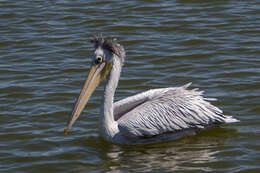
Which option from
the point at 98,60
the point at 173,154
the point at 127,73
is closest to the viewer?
the point at 173,154

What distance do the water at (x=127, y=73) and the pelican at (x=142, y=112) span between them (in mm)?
176

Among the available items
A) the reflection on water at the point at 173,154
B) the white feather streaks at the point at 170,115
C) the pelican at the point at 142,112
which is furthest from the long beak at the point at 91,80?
the reflection on water at the point at 173,154

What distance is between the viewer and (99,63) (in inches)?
310

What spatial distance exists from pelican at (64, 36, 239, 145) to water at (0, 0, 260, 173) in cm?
18

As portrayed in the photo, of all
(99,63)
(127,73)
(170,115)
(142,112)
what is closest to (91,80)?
(99,63)

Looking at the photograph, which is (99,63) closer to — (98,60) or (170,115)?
(98,60)

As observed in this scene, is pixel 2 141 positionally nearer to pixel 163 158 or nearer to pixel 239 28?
pixel 163 158

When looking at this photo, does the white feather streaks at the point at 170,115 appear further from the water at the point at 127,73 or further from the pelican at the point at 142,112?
the water at the point at 127,73

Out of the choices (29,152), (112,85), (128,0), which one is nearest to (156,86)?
(112,85)

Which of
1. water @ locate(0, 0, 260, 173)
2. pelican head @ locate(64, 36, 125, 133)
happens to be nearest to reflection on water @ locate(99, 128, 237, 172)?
water @ locate(0, 0, 260, 173)

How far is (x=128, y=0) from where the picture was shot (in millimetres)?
14148

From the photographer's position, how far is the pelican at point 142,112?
25.6ft

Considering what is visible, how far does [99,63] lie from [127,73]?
2.36 m

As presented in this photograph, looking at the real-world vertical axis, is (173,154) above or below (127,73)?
below
